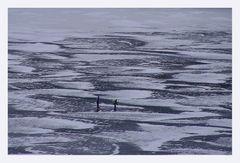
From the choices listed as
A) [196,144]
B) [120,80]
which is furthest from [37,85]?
[196,144]

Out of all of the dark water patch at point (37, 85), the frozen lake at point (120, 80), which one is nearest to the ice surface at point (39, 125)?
the frozen lake at point (120, 80)

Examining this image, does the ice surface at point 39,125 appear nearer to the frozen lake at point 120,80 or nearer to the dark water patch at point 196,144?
the frozen lake at point 120,80

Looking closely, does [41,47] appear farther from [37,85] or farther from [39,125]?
[39,125]

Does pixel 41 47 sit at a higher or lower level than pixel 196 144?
higher

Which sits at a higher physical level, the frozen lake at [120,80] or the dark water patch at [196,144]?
the frozen lake at [120,80]

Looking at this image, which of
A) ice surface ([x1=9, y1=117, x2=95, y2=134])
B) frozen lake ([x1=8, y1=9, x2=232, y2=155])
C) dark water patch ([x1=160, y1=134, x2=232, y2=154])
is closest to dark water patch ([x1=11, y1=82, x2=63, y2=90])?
frozen lake ([x1=8, y1=9, x2=232, y2=155])

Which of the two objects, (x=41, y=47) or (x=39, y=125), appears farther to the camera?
(x=41, y=47)

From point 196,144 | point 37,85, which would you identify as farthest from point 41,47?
point 196,144

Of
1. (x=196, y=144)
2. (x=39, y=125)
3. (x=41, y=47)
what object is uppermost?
(x=41, y=47)
